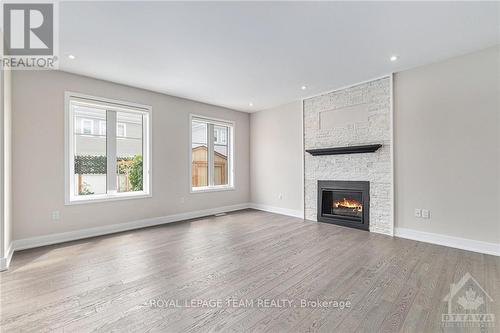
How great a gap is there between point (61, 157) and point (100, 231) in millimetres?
1429

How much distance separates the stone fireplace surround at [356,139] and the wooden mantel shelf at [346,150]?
0.43 feet

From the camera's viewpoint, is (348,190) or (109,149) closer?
(109,149)

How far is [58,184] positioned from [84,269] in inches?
69.9

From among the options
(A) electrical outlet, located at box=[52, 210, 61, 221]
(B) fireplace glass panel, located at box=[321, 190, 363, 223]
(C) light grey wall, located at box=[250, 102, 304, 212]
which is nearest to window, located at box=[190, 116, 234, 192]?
(C) light grey wall, located at box=[250, 102, 304, 212]

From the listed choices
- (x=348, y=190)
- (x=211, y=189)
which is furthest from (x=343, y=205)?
(x=211, y=189)

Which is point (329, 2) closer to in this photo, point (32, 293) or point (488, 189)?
point (488, 189)

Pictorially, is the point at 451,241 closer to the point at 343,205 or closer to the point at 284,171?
the point at 343,205

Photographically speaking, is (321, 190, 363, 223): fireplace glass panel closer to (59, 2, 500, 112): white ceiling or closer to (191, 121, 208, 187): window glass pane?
(59, 2, 500, 112): white ceiling

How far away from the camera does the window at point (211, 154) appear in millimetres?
5750

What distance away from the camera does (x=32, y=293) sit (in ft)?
7.31

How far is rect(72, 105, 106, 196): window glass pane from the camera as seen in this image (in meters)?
4.08

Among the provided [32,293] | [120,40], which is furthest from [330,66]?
[32,293]

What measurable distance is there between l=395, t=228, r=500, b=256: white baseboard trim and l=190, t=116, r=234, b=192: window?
4.13 m

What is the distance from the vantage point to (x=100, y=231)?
4133 millimetres
